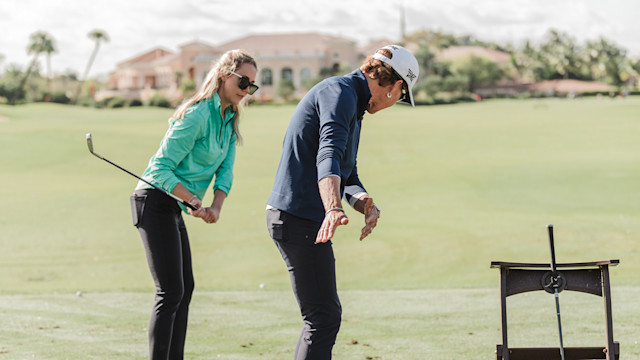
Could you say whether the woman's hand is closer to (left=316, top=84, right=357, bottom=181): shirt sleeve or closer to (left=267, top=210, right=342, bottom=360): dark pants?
(left=316, top=84, right=357, bottom=181): shirt sleeve

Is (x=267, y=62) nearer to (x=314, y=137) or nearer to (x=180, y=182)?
(x=180, y=182)

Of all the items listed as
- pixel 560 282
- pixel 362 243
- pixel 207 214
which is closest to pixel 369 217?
pixel 560 282

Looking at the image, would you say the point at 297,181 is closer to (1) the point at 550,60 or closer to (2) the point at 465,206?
(2) the point at 465,206

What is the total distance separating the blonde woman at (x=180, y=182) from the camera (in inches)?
169

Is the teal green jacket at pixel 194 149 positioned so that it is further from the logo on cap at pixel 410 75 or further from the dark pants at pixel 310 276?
the logo on cap at pixel 410 75

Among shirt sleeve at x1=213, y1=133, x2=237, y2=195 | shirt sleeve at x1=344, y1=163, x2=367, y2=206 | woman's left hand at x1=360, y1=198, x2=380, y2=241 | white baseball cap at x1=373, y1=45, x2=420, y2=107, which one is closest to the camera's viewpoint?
white baseball cap at x1=373, y1=45, x2=420, y2=107

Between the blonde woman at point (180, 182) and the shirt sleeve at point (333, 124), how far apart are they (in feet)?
3.37

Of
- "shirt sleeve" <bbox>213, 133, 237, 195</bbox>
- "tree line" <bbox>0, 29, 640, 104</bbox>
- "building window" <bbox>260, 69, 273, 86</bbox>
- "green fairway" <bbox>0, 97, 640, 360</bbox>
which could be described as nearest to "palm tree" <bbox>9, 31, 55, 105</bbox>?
"tree line" <bbox>0, 29, 640, 104</bbox>

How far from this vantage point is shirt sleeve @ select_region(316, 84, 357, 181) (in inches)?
133

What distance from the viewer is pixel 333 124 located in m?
3.45

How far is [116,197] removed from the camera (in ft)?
62.3

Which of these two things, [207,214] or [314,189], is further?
[207,214]

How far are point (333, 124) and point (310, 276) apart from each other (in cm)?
73

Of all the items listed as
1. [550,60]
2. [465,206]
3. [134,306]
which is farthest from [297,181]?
[550,60]
